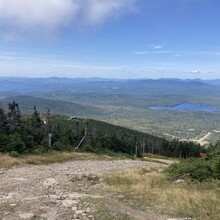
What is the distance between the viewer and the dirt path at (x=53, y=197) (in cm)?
1041

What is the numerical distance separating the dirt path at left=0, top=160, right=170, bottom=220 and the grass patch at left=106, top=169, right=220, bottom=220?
74 centimetres

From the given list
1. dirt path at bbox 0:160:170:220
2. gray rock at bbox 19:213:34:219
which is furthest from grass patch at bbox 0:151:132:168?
gray rock at bbox 19:213:34:219

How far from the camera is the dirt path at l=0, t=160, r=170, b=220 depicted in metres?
10.4

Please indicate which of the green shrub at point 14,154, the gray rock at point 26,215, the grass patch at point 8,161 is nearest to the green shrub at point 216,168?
the gray rock at point 26,215

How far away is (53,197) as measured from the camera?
12523 mm

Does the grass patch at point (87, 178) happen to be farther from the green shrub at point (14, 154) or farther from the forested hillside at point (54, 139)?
the forested hillside at point (54, 139)

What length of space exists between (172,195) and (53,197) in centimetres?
445

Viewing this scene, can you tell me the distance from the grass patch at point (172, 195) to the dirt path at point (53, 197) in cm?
74

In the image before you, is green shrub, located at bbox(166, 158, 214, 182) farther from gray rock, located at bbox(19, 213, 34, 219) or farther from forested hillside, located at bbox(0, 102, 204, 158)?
forested hillside, located at bbox(0, 102, 204, 158)

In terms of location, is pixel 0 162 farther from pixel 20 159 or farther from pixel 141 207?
pixel 141 207

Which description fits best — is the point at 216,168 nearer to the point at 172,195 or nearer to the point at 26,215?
the point at 172,195

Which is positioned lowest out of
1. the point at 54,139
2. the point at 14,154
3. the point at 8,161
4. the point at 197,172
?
the point at 54,139

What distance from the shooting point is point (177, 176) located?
1733cm

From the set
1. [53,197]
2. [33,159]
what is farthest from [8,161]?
[53,197]
